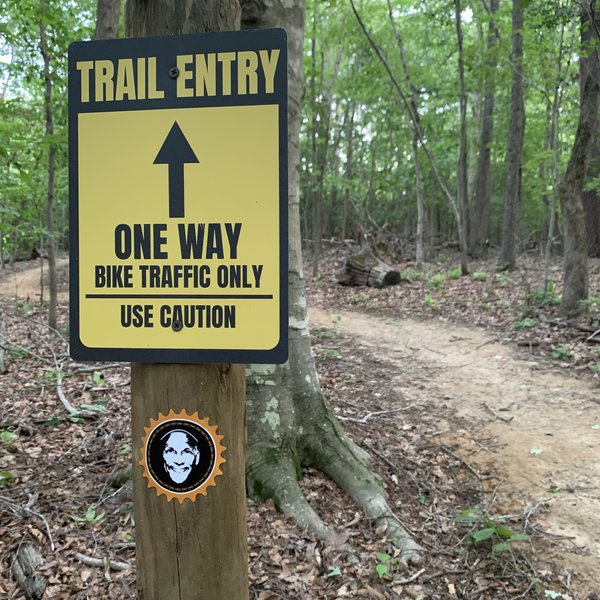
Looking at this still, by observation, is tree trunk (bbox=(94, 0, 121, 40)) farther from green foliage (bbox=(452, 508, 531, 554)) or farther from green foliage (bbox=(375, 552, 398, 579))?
green foliage (bbox=(452, 508, 531, 554))

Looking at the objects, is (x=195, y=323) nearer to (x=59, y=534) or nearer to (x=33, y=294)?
(x=59, y=534)

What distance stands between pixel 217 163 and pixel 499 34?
15.6 meters

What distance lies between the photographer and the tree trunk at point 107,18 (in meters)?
5.35

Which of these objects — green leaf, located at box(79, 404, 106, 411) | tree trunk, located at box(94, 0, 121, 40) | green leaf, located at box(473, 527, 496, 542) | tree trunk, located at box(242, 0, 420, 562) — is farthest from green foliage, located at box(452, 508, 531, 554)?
tree trunk, located at box(94, 0, 121, 40)

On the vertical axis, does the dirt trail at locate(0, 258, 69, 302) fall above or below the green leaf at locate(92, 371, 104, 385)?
above

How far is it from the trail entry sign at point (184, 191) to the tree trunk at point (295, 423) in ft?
6.98

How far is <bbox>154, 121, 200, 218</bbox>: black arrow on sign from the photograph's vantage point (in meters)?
1.23

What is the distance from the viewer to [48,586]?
7.88 feet

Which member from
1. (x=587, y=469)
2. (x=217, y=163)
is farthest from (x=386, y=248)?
(x=217, y=163)

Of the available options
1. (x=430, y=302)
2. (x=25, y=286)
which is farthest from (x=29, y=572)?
(x=25, y=286)

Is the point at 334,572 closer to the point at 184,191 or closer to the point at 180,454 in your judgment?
the point at 180,454

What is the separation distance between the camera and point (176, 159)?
123cm

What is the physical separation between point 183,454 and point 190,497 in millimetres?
117

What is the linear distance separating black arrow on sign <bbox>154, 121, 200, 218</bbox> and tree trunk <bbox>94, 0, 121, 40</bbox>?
5176 millimetres
